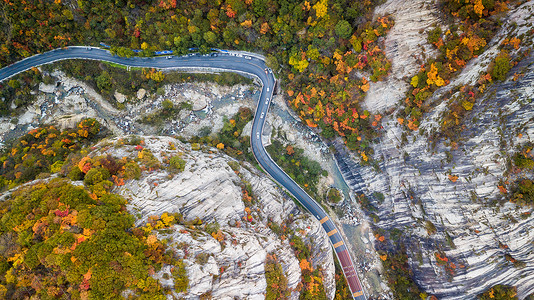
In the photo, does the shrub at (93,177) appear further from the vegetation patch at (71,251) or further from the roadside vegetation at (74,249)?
the vegetation patch at (71,251)

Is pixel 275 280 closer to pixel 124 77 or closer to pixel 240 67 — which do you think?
pixel 240 67

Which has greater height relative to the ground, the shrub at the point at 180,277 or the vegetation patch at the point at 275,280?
the vegetation patch at the point at 275,280

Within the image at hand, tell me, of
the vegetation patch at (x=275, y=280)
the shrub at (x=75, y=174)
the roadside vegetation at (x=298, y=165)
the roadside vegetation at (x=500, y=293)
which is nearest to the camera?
the shrub at (x=75, y=174)

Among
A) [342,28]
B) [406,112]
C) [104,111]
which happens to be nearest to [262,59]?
[342,28]

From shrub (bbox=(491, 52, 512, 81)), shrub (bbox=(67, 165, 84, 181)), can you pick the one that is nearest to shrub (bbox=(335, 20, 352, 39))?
shrub (bbox=(491, 52, 512, 81))

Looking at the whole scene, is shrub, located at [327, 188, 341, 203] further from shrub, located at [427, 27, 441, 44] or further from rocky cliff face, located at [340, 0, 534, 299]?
shrub, located at [427, 27, 441, 44]

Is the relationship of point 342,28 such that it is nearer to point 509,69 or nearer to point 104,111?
point 509,69

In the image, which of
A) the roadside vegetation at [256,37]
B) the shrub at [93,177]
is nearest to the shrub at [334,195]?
the roadside vegetation at [256,37]
